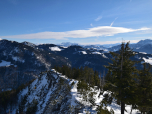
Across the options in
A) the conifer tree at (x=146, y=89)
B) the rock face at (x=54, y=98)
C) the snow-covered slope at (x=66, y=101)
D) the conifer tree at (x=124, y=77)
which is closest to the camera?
the conifer tree at (x=124, y=77)

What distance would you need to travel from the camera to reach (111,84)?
1438 centimetres

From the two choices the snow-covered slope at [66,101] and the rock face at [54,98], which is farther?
the rock face at [54,98]

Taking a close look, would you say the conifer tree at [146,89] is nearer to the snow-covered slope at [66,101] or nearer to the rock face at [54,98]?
the snow-covered slope at [66,101]

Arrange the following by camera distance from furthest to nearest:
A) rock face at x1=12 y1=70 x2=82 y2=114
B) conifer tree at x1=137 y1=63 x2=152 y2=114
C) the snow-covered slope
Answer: rock face at x1=12 y1=70 x2=82 y2=114 → the snow-covered slope → conifer tree at x1=137 y1=63 x2=152 y2=114

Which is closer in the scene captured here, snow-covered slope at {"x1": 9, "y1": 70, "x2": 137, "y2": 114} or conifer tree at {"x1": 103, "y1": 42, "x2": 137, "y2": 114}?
conifer tree at {"x1": 103, "y1": 42, "x2": 137, "y2": 114}

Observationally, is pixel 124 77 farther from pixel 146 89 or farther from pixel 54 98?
pixel 54 98

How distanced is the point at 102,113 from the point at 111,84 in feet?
17.6

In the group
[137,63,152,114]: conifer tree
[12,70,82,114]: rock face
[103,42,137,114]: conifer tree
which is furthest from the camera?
[12,70,82,114]: rock face

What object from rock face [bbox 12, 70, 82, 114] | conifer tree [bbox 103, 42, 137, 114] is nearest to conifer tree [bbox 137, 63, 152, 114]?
conifer tree [bbox 103, 42, 137, 114]

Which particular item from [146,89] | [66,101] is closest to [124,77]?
[146,89]

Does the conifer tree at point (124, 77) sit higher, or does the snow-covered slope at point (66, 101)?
the conifer tree at point (124, 77)

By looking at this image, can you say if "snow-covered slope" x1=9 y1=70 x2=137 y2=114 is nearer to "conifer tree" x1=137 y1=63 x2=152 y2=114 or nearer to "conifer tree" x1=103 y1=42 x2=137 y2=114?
"conifer tree" x1=103 y1=42 x2=137 y2=114

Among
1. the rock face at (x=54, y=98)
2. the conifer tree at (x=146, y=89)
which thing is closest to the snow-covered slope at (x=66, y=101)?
the rock face at (x=54, y=98)

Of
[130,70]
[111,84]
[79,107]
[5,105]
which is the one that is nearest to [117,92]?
[111,84]
